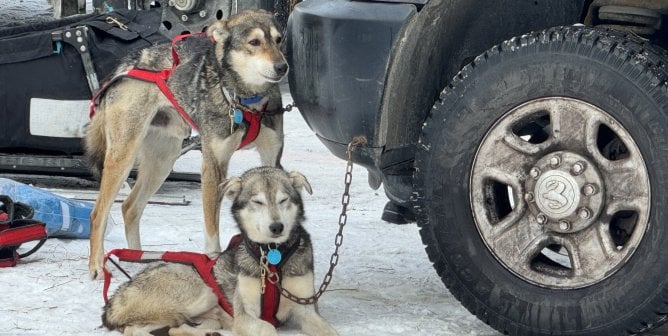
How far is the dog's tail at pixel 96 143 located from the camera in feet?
19.1

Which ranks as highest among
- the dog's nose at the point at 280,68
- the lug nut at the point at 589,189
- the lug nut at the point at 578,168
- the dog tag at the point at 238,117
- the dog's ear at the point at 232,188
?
the dog's nose at the point at 280,68

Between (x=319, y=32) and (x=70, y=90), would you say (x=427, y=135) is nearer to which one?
(x=319, y=32)

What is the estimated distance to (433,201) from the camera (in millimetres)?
4219

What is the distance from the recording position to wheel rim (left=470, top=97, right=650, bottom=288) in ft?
12.5

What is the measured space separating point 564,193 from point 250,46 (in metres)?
2.06

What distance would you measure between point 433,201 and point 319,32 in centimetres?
82

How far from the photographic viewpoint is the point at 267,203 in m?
4.36

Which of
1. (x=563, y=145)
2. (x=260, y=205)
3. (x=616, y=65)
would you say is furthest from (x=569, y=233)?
(x=260, y=205)

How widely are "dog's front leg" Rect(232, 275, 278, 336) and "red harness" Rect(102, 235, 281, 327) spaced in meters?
0.04

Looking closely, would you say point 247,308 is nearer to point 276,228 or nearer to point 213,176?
point 276,228

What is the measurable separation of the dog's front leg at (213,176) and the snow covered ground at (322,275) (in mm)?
471

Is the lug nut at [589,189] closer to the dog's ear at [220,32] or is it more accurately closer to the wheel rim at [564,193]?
the wheel rim at [564,193]

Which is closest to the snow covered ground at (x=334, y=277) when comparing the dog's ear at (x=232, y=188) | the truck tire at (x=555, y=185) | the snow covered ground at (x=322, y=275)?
the snow covered ground at (x=322, y=275)

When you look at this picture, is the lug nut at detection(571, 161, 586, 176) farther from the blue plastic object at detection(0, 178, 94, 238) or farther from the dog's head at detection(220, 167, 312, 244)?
the blue plastic object at detection(0, 178, 94, 238)
